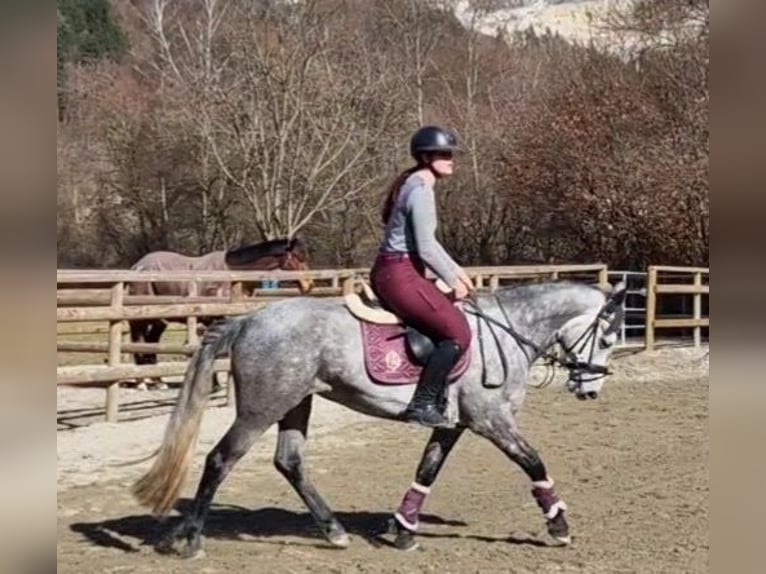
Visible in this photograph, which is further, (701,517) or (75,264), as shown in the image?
(75,264)

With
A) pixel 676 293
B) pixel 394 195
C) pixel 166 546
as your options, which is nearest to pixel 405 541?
pixel 166 546

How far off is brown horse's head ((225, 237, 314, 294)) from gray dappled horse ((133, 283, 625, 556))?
200 inches

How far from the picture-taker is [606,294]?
157 inches

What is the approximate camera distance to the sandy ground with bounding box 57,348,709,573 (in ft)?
12.0

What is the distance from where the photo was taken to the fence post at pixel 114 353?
643 centimetres

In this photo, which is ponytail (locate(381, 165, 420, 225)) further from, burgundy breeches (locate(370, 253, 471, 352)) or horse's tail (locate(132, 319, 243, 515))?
horse's tail (locate(132, 319, 243, 515))

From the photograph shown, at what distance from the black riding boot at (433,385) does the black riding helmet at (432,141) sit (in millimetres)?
681

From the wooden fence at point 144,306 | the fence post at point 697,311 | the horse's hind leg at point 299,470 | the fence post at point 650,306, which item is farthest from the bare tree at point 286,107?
the horse's hind leg at point 299,470

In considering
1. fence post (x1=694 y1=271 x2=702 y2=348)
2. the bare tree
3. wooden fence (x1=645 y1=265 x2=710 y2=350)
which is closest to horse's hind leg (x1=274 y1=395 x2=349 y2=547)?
wooden fence (x1=645 y1=265 x2=710 y2=350)

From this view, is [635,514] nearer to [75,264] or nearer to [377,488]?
[377,488]

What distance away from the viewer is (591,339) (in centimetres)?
394

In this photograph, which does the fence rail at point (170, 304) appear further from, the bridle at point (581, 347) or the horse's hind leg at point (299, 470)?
the horse's hind leg at point (299, 470)

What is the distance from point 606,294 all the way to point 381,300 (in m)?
A: 0.91
